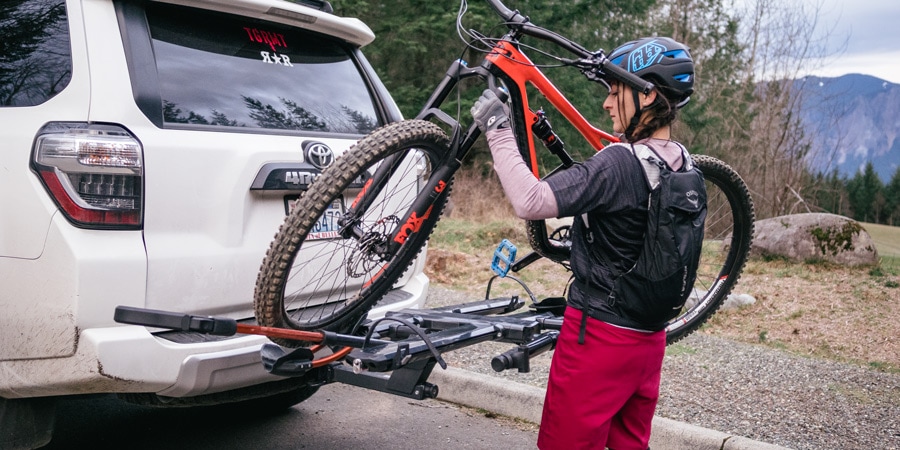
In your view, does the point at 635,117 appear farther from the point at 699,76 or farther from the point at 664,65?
the point at 699,76

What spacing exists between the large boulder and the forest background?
17.9ft

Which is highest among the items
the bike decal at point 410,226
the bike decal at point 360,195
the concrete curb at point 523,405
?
the bike decal at point 360,195

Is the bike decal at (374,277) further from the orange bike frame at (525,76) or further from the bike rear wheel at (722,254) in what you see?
the bike rear wheel at (722,254)

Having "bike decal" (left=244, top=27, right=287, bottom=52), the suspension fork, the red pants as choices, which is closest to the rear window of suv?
"bike decal" (left=244, top=27, right=287, bottom=52)

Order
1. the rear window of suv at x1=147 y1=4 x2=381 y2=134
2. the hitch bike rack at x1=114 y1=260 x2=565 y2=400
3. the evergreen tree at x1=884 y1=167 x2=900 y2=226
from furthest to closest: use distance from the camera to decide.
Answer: the evergreen tree at x1=884 y1=167 x2=900 y2=226 < the rear window of suv at x1=147 y1=4 x2=381 y2=134 < the hitch bike rack at x1=114 y1=260 x2=565 y2=400

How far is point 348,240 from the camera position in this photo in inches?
135

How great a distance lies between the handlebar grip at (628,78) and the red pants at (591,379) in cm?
83

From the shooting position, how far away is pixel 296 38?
381 cm

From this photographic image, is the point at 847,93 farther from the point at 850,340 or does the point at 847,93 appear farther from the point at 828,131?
the point at 850,340

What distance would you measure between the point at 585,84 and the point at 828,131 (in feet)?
24.2

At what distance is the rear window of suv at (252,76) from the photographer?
3.24 m

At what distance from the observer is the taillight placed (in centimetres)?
282

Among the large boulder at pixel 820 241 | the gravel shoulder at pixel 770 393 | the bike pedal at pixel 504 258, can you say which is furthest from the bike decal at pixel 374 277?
the large boulder at pixel 820 241

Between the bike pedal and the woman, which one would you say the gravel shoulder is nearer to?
the bike pedal
